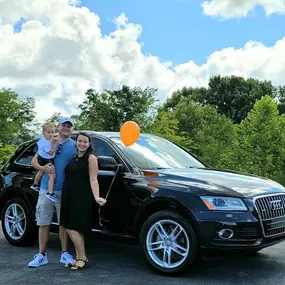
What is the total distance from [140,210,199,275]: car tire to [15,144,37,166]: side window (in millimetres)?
2495

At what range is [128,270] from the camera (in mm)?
5363

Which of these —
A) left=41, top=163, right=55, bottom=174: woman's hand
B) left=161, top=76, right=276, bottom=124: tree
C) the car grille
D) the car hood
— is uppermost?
left=161, top=76, right=276, bottom=124: tree

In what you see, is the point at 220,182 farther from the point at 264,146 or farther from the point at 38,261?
the point at 264,146

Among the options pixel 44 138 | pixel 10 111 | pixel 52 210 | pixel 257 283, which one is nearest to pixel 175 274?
pixel 257 283

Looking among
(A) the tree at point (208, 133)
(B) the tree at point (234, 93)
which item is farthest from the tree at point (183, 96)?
(A) the tree at point (208, 133)

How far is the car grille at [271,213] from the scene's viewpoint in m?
4.88

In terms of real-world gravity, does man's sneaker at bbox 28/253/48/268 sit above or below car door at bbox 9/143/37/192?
below

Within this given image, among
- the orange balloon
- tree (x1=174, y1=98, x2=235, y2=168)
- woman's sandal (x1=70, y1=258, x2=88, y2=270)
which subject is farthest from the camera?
tree (x1=174, y1=98, x2=235, y2=168)

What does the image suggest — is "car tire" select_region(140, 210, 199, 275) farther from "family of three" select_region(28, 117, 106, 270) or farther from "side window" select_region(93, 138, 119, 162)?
"side window" select_region(93, 138, 119, 162)

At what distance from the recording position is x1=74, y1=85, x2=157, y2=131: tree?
88.1 feet

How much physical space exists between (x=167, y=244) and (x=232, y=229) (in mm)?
755

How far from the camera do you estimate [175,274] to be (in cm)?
500

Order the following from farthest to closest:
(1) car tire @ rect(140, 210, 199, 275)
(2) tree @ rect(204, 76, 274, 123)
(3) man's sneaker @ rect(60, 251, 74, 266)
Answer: (2) tree @ rect(204, 76, 274, 123) → (3) man's sneaker @ rect(60, 251, 74, 266) → (1) car tire @ rect(140, 210, 199, 275)

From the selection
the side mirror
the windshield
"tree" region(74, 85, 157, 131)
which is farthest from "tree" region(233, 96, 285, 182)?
the side mirror
